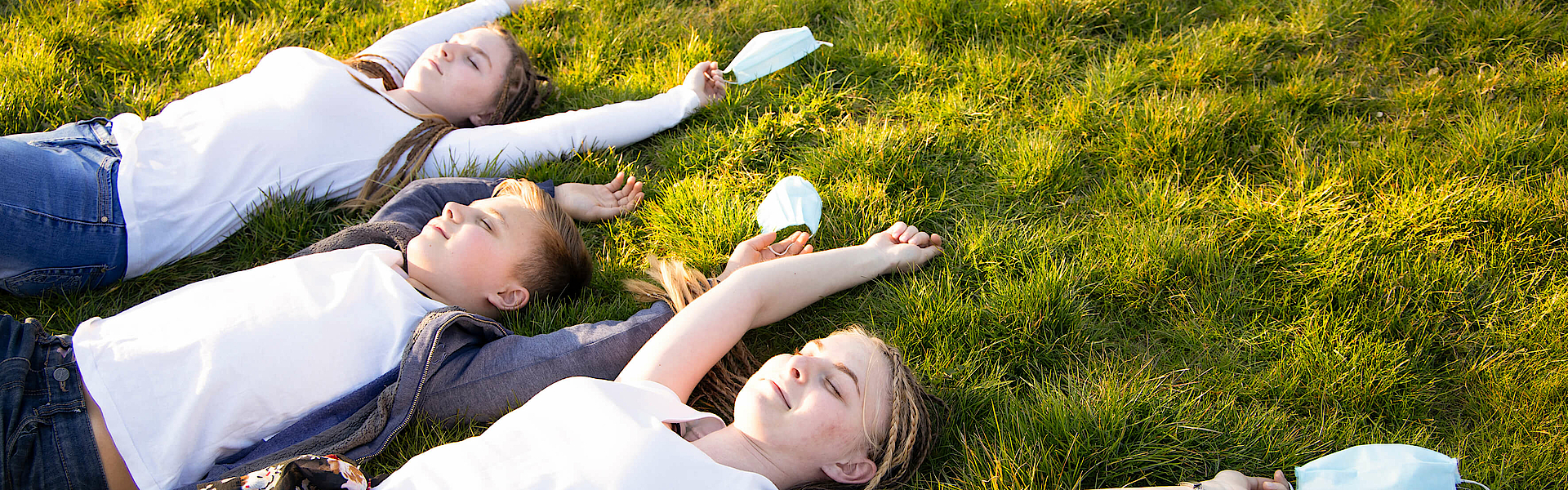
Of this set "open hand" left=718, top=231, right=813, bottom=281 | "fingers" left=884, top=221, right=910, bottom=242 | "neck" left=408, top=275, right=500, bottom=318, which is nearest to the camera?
Result: "neck" left=408, top=275, right=500, bottom=318

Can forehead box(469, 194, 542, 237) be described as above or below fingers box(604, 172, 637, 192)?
above

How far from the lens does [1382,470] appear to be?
2152 millimetres

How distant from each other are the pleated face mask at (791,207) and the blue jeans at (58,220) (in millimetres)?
2022

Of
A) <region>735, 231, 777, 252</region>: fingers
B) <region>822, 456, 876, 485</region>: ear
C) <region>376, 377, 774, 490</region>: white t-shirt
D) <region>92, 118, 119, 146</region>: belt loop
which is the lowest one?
<region>822, 456, 876, 485</region>: ear

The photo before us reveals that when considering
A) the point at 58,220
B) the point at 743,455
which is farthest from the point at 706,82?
the point at 58,220

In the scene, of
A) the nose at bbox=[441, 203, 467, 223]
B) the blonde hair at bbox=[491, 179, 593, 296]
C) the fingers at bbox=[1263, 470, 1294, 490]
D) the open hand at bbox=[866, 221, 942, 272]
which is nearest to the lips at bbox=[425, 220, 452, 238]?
the nose at bbox=[441, 203, 467, 223]

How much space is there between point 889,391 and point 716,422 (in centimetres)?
46

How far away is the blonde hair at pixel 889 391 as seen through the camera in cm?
220

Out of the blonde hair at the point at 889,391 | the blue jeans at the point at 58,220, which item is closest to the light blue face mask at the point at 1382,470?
the blonde hair at the point at 889,391

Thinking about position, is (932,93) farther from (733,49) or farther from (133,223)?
(133,223)

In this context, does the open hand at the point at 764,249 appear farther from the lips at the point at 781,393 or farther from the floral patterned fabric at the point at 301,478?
the floral patterned fabric at the point at 301,478

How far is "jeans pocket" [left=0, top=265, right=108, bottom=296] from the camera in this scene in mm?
2611

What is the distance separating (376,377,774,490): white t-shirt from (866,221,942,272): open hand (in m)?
1.05

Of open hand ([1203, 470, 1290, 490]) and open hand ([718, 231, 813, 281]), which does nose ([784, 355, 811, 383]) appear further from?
open hand ([1203, 470, 1290, 490])
